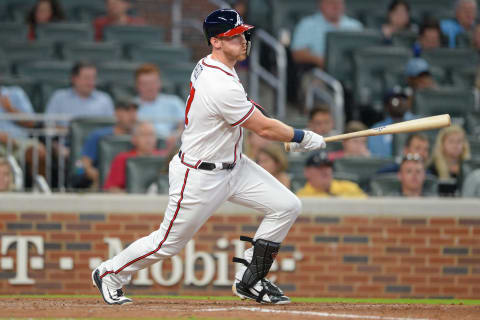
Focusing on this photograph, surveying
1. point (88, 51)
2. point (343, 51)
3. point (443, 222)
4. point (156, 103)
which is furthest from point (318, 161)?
point (88, 51)

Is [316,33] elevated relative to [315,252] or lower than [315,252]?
elevated

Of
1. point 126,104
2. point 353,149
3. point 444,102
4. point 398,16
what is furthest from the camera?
point 398,16

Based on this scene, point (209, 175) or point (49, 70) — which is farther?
point (49, 70)

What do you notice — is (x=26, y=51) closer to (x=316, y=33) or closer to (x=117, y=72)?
(x=117, y=72)

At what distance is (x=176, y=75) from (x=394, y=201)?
378cm

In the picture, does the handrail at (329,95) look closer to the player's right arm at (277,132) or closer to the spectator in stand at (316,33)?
the spectator in stand at (316,33)

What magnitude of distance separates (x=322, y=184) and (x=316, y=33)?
3557mm

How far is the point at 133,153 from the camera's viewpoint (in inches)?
328

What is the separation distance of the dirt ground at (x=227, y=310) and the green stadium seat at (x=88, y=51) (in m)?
4.89

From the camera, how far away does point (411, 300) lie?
7.42 m

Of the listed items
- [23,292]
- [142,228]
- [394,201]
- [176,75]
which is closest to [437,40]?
[176,75]

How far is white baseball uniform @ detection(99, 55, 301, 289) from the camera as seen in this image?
17.4 ft

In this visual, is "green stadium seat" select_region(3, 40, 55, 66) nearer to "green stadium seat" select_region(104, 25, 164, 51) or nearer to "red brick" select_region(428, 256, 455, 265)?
"green stadium seat" select_region(104, 25, 164, 51)

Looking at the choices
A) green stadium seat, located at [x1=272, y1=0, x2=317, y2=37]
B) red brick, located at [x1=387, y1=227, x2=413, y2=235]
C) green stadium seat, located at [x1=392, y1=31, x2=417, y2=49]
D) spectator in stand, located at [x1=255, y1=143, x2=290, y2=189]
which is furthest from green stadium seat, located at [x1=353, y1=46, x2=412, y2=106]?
red brick, located at [x1=387, y1=227, x2=413, y2=235]
